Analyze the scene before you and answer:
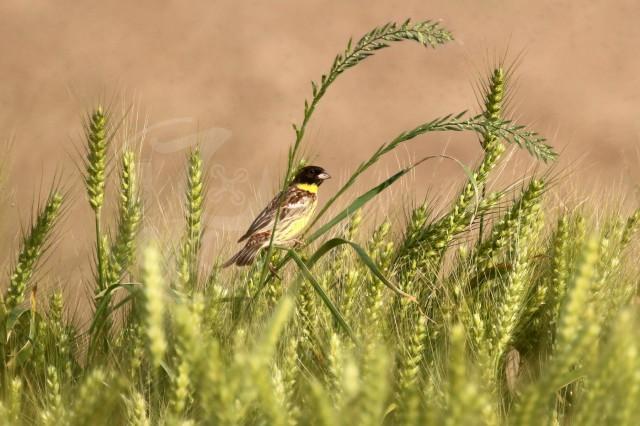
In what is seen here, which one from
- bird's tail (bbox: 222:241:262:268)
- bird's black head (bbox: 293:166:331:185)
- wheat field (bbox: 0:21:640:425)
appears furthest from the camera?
bird's black head (bbox: 293:166:331:185)

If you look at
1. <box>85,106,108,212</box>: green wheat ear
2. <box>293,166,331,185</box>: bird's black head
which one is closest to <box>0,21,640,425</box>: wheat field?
<box>85,106,108,212</box>: green wheat ear

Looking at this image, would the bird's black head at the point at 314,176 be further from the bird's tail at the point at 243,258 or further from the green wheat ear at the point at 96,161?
the green wheat ear at the point at 96,161

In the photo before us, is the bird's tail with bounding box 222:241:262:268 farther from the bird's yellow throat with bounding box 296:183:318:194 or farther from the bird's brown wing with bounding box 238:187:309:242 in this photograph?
the bird's yellow throat with bounding box 296:183:318:194

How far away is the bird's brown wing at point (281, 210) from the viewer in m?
1.08

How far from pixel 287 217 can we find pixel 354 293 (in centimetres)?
22

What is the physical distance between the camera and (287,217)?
3.55 ft

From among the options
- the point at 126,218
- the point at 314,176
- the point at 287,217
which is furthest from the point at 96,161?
the point at 314,176

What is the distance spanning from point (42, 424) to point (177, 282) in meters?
0.16

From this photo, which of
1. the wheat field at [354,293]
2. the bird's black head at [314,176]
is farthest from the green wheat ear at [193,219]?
the bird's black head at [314,176]

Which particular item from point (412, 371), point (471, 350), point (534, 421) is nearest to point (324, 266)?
point (471, 350)

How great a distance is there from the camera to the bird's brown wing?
1.08m

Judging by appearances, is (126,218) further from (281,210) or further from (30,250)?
(281,210)

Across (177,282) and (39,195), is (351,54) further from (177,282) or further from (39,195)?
(39,195)

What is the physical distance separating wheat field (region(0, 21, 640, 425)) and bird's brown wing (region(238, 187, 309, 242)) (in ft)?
0.26
